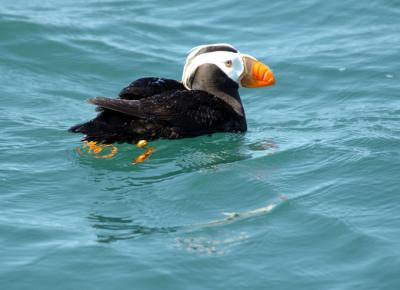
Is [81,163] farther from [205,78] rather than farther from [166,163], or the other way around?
[205,78]

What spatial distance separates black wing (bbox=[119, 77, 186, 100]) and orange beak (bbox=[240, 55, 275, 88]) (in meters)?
0.69

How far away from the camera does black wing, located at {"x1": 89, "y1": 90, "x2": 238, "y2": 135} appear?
7.66 meters

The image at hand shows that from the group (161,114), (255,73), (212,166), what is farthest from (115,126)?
(255,73)

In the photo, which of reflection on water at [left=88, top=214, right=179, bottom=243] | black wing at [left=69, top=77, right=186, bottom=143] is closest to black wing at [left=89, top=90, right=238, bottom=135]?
black wing at [left=69, top=77, right=186, bottom=143]

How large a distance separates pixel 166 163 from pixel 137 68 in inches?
134

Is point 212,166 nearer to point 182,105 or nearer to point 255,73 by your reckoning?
point 182,105

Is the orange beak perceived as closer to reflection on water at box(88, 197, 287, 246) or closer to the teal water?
the teal water

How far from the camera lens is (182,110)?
311 inches

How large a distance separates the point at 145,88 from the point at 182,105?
39 centimetres

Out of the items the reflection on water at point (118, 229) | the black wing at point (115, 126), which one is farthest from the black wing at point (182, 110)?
the reflection on water at point (118, 229)

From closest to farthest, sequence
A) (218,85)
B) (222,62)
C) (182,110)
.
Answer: (182,110) < (222,62) < (218,85)

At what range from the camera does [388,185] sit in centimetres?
736

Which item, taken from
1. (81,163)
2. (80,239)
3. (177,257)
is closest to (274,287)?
(177,257)

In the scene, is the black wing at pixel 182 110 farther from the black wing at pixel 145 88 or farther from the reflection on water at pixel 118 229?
the reflection on water at pixel 118 229
